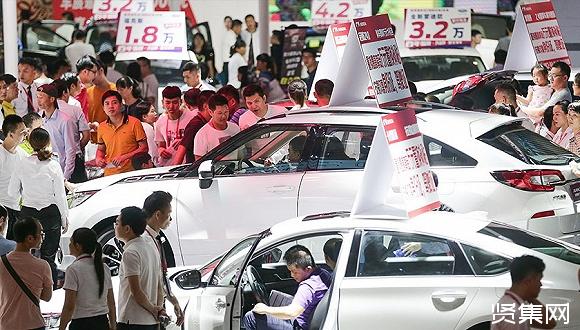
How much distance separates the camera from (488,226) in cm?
876

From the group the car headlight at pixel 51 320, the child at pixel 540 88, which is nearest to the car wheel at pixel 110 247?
the car headlight at pixel 51 320

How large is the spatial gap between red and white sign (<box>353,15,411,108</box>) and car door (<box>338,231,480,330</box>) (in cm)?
205

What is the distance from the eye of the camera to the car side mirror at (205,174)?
39.1 ft

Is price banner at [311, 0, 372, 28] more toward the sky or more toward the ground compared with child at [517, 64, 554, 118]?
more toward the sky

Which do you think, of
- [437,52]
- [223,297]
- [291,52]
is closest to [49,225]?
[223,297]

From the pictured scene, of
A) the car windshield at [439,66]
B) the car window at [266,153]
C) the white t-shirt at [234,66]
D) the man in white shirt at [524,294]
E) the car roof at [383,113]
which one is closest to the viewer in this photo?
the man in white shirt at [524,294]

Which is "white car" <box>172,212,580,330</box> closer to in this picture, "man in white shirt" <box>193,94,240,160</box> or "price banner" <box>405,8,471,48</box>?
"man in white shirt" <box>193,94,240,160</box>

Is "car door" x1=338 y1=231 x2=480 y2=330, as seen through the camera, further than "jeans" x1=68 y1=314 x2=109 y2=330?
No

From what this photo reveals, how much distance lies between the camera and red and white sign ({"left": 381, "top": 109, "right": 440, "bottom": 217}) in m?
9.41

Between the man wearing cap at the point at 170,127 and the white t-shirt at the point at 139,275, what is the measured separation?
5.48m

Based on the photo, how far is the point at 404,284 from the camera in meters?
8.37

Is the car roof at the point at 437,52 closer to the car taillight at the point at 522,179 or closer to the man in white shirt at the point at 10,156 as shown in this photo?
the man in white shirt at the point at 10,156

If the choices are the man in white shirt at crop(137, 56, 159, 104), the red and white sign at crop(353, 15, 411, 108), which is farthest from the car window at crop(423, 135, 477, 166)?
the man in white shirt at crop(137, 56, 159, 104)

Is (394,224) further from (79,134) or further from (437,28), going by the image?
(437,28)
